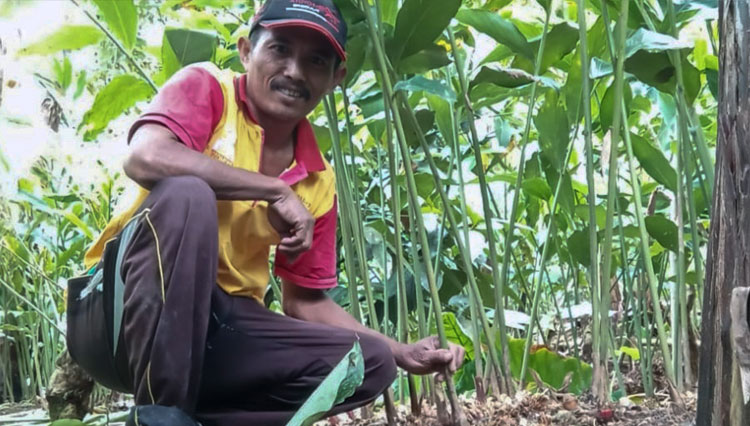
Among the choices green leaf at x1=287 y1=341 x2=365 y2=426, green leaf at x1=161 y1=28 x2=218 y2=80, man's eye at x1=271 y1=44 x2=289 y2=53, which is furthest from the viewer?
green leaf at x1=161 y1=28 x2=218 y2=80

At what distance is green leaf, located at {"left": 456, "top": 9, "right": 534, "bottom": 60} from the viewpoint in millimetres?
1076

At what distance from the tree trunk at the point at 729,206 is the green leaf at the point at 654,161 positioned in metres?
0.57

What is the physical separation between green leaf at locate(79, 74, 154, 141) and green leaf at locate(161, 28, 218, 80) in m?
0.06

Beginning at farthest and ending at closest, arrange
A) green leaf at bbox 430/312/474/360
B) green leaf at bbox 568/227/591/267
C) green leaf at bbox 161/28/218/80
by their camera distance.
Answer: green leaf at bbox 430/312/474/360, green leaf at bbox 568/227/591/267, green leaf at bbox 161/28/218/80

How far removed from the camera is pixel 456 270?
1467mm

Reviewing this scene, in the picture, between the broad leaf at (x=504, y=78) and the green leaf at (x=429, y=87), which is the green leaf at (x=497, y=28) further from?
the green leaf at (x=429, y=87)

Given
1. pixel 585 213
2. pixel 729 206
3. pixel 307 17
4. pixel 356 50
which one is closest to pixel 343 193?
pixel 356 50

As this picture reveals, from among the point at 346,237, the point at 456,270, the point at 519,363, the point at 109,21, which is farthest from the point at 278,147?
the point at 519,363

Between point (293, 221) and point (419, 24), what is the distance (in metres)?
0.35

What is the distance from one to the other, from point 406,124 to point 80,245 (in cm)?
149

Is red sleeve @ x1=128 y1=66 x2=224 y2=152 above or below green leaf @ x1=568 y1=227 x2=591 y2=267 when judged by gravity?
above

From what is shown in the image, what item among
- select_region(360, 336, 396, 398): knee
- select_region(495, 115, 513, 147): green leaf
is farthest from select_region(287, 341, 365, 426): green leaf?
select_region(495, 115, 513, 147): green leaf

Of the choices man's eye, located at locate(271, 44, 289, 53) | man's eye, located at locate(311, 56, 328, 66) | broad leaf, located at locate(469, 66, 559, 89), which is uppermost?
man's eye, located at locate(271, 44, 289, 53)

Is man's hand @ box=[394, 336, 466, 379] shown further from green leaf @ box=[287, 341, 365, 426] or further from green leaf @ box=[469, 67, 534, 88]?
green leaf @ box=[287, 341, 365, 426]
